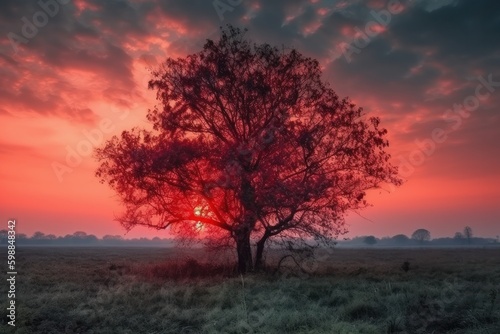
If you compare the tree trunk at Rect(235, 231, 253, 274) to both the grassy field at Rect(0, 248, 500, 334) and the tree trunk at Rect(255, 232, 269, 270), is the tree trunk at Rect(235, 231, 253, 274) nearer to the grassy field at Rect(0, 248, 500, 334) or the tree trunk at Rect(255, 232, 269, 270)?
the tree trunk at Rect(255, 232, 269, 270)

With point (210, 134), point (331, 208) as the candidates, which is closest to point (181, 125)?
point (210, 134)

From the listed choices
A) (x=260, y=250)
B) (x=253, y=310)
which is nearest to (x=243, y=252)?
(x=260, y=250)

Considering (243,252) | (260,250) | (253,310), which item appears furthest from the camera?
(260,250)

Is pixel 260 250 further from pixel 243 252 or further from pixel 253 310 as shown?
pixel 253 310

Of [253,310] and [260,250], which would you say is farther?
[260,250]

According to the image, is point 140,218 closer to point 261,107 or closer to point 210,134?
point 210,134

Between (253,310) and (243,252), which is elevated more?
(243,252)

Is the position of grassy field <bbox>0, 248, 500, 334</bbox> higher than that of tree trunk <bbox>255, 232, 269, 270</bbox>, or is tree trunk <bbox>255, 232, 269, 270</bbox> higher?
tree trunk <bbox>255, 232, 269, 270</bbox>

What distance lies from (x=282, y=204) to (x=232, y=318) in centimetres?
992

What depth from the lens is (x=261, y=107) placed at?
73.0 feet

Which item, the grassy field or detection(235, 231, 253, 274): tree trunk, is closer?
the grassy field

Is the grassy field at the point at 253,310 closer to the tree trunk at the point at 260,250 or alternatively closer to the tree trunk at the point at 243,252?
the tree trunk at the point at 243,252

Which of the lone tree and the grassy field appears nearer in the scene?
the grassy field

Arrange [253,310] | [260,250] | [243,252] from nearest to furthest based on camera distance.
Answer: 1. [253,310]
2. [243,252]
3. [260,250]
